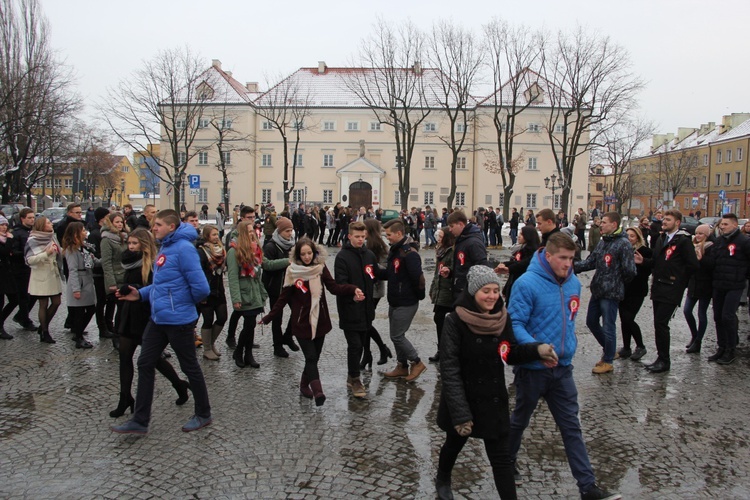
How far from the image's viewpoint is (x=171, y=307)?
5.39 m

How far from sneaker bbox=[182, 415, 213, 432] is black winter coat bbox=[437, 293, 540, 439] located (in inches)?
105

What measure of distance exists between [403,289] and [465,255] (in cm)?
82

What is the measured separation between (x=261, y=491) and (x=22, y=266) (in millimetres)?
7326

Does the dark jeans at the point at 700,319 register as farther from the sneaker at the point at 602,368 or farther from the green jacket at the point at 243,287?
the green jacket at the point at 243,287

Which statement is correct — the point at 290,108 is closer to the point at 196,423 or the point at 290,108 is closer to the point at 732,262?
the point at 732,262

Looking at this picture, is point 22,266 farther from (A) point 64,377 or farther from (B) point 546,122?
(B) point 546,122

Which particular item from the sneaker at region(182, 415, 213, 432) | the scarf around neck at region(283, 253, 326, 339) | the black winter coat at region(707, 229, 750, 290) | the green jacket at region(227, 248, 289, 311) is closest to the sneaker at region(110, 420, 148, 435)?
the sneaker at region(182, 415, 213, 432)

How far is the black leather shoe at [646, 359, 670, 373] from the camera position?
765cm

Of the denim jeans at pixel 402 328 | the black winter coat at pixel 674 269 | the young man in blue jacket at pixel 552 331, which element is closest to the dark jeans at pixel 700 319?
the black winter coat at pixel 674 269

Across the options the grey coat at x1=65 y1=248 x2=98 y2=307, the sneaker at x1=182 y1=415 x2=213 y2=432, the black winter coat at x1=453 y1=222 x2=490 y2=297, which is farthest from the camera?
the grey coat at x1=65 y1=248 x2=98 y2=307

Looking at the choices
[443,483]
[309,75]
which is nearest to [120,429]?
[443,483]

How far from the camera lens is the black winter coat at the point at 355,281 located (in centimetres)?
645

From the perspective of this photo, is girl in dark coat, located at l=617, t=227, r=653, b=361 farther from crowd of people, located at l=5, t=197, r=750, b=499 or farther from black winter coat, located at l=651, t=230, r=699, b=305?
black winter coat, located at l=651, t=230, r=699, b=305

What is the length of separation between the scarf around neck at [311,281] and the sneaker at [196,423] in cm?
131
